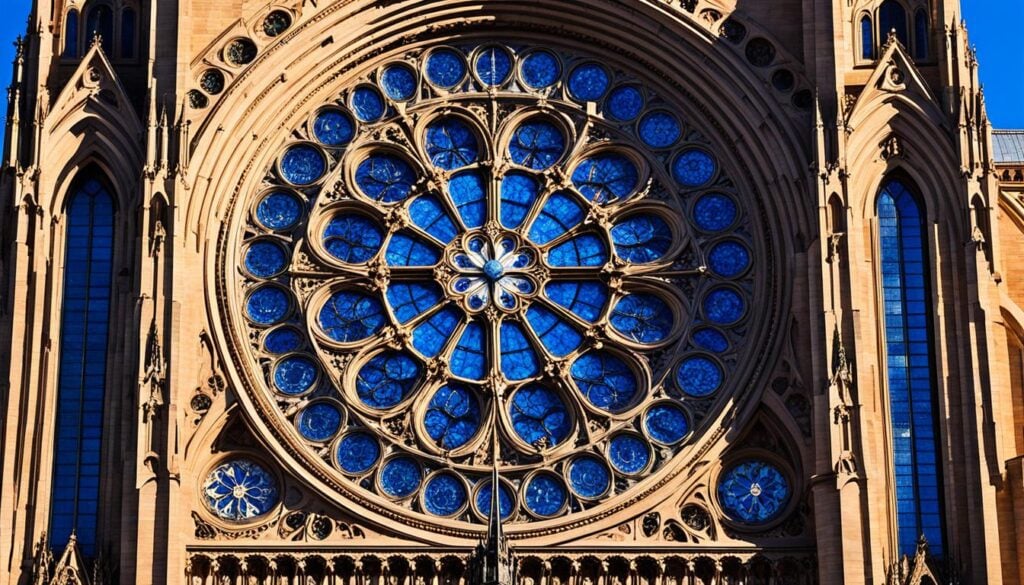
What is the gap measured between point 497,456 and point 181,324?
611cm

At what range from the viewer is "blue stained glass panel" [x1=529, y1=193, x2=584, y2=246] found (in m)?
57.9

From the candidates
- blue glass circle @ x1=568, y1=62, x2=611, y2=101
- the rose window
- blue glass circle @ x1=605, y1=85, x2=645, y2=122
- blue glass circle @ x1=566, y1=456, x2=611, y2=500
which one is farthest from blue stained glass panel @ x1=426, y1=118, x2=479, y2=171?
blue glass circle @ x1=566, y1=456, x2=611, y2=500

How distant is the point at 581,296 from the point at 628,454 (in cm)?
332

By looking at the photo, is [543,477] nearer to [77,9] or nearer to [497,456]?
[497,456]

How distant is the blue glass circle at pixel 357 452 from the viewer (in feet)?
183

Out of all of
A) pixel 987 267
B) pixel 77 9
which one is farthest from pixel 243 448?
pixel 987 267

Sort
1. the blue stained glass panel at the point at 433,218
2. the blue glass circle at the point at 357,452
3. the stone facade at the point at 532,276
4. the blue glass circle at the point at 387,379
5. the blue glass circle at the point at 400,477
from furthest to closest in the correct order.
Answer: the blue stained glass panel at the point at 433,218
the blue glass circle at the point at 387,379
the blue glass circle at the point at 357,452
the blue glass circle at the point at 400,477
the stone facade at the point at 532,276

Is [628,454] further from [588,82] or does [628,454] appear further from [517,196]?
[588,82]

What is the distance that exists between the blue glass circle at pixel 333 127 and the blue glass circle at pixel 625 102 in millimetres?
4902

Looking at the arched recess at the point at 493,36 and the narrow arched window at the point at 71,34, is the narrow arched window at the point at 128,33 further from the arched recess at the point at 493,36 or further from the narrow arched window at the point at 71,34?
the arched recess at the point at 493,36

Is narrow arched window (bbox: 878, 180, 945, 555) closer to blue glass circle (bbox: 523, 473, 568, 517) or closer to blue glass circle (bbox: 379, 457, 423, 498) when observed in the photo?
blue glass circle (bbox: 523, 473, 568, 517)

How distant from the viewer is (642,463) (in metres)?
55.8

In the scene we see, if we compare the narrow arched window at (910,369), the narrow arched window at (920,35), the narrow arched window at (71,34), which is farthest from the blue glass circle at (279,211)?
the narrow arched window at (920,35)

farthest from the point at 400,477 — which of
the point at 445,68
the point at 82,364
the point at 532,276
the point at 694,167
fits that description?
the point at 445,68
